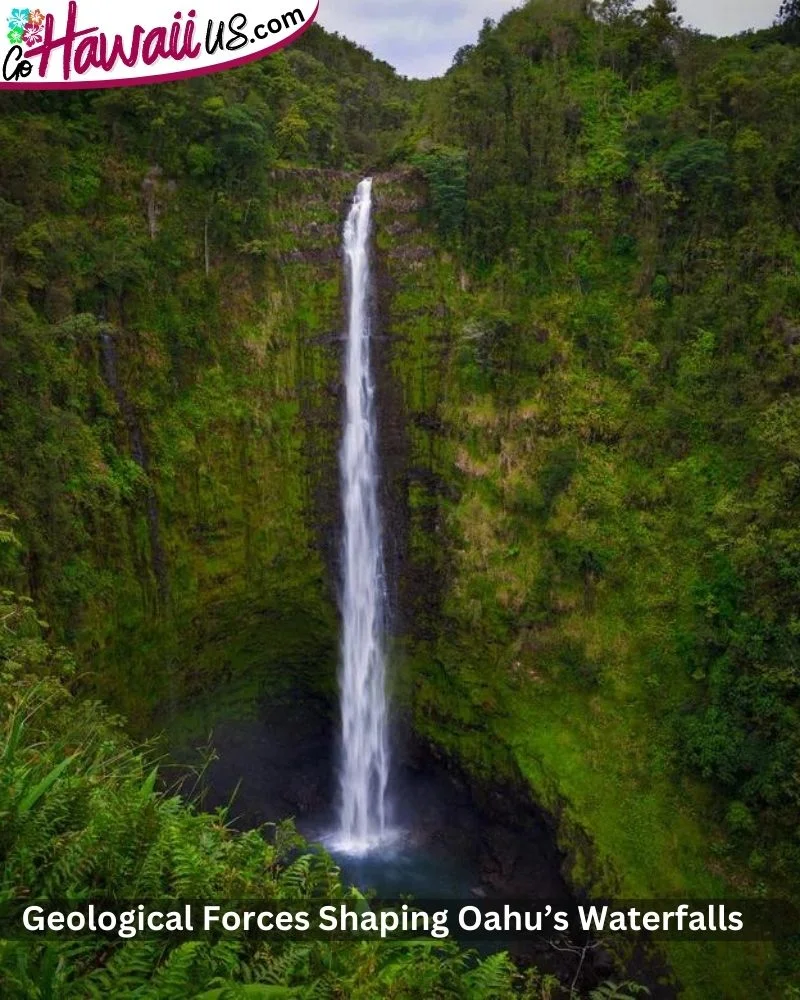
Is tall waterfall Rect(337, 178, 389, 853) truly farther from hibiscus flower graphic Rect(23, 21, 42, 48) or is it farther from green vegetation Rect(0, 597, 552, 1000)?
green vegetation Rect(0, 597, 552, 1000)

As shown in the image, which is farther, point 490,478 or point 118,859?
point 490,478

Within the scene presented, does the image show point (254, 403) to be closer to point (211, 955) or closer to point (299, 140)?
point (299, 140)

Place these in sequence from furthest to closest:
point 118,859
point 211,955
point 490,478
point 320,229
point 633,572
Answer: point 320,229 < point 490,478 < point 633,572 < point 118,859 < point 211,955

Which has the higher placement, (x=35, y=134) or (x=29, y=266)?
(x=35, y=134)

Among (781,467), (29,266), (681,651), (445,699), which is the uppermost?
(29,266)

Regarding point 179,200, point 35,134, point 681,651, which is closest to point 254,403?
point 179,200

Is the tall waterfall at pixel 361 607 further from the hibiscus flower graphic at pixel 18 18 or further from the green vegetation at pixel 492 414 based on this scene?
the hibiscus flower graphic at pixel 18 18

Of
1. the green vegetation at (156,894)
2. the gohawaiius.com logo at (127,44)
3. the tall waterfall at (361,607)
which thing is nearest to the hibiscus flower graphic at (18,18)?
the gohawaiius.com logo at (127,44)

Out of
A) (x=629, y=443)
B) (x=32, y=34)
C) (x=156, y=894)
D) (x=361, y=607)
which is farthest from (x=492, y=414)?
(x=156, y=894)
